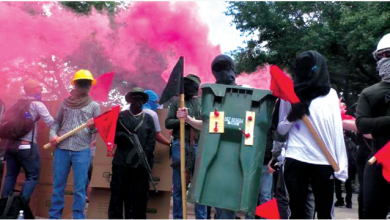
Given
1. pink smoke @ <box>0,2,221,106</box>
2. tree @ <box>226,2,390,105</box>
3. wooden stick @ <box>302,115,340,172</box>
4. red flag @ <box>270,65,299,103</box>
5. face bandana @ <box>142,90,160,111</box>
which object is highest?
tree @ <box>226,2,390,105</box>

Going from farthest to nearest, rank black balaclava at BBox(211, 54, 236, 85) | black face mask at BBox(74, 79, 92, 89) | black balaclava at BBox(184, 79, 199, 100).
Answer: black face mask at BBox(74, 79, 92, 89) → black balaclava at BBox(184, 79, 199, 100) → black balaclava at BBox(211, 54, 236, 85)

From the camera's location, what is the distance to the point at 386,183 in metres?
4.32

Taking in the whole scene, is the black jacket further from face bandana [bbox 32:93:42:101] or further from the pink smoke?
face bandana [bbox 32:93:42:101]

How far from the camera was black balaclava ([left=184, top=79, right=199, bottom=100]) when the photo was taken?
676cm

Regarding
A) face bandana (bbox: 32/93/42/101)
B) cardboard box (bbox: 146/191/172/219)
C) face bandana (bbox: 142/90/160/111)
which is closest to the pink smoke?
face bandana (bbox: 32/93/42/101)

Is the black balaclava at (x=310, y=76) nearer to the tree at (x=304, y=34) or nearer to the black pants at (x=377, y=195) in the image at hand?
the black pants at (x=377, y=195)

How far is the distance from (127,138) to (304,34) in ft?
45.0

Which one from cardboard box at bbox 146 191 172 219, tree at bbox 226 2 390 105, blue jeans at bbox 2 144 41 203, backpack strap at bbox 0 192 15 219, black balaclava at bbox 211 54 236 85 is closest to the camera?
black balaclava at bbox 211 54 236 85

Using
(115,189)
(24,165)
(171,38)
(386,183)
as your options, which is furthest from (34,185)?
(386,183)

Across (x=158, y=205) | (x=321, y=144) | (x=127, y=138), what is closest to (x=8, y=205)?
(x=127, y=138)

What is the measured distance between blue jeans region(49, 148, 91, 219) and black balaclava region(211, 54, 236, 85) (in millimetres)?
2692

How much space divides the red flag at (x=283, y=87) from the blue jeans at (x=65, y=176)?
328 cm

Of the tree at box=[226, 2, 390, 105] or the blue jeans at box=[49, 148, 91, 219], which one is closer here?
the blue jeans at box=[49, 148, 91, 219]

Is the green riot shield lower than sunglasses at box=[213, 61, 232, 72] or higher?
lower
